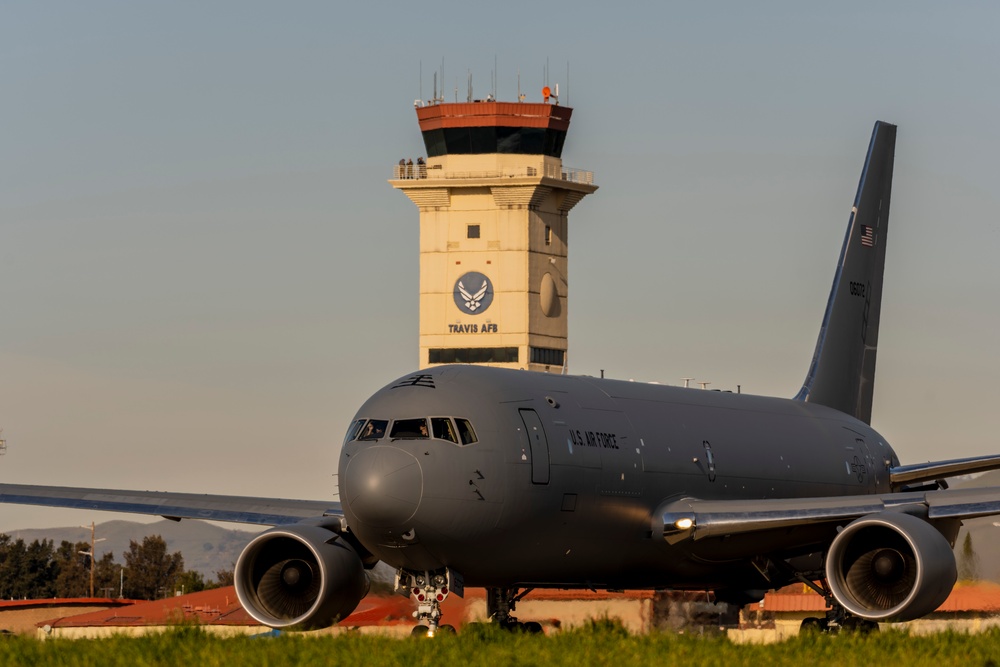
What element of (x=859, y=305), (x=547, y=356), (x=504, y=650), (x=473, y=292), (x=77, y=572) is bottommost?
(x=77, y=572)

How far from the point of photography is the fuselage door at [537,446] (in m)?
27.5

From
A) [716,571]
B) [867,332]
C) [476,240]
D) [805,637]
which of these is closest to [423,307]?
[476,240]

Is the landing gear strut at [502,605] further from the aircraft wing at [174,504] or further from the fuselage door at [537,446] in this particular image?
the fuselage door at [537,446]

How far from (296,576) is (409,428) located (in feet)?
12.6

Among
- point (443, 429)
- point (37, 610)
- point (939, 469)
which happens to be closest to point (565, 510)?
point (443, 429)

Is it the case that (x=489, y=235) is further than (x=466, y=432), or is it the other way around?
(x=489, y=235)

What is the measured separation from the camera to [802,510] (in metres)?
29.7

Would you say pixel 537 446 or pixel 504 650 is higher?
pixel 537 446

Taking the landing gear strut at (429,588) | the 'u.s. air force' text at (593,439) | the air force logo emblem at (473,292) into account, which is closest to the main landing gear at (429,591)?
the landing gear strut at (429,588)

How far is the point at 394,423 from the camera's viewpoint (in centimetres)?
2658

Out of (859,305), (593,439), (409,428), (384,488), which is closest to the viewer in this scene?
(384,488)

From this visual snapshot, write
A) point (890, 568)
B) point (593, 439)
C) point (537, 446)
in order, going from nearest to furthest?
point (537, 446) → point (890, 568) → point (593, 439)

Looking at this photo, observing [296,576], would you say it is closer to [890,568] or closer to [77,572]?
[890,568]

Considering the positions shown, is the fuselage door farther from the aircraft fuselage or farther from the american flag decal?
the american flag decal
